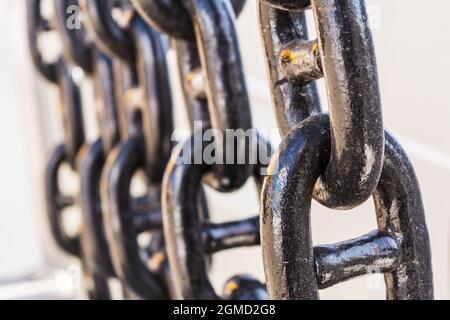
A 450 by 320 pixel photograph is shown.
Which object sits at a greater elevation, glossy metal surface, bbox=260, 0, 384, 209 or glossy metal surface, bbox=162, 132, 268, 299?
glossy metal surface, bbox=260, 0, 384, 209

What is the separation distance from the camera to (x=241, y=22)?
2.96 feet

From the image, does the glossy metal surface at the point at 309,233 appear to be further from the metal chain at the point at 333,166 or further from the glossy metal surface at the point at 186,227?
the glossy metal surface at the point at 186,227

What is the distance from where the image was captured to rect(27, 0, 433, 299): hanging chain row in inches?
17.1

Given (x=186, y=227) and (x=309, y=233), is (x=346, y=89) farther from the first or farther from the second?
(x=186, y=227)

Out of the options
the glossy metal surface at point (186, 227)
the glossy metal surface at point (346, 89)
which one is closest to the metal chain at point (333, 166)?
the glossy metal surface at point (346, 89)

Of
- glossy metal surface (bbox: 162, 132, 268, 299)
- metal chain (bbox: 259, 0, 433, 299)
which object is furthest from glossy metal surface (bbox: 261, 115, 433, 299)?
glossy metal surface (bbox: 162, 132, 268, 299)

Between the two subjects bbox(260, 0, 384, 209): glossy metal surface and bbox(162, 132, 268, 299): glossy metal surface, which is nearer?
bbox(260, 0, 384, 209): glossy metal surface

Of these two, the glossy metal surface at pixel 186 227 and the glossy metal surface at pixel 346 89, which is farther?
the glossy metal surface at pixel 186 227

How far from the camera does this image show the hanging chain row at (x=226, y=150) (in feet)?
1.43

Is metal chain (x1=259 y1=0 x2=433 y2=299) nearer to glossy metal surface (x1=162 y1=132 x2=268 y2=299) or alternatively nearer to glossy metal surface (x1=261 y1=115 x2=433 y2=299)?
glossy metal surface (x1=261 y1=115 x2=433 y2=299)

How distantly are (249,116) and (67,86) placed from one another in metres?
0.49
